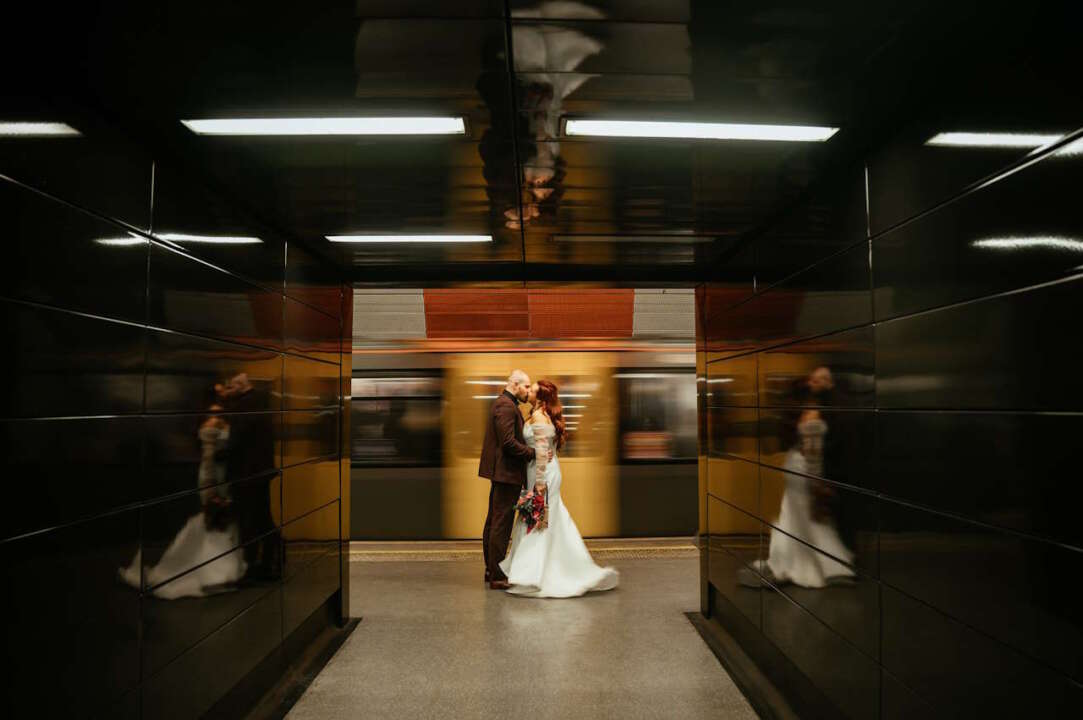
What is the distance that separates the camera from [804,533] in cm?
308

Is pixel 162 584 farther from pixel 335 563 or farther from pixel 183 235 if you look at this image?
pixel 335 563

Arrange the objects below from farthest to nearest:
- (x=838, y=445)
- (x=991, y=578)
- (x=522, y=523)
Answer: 1. (x=522, y=523)
2. (x=838, y=445)
3. (x=991, y=578)

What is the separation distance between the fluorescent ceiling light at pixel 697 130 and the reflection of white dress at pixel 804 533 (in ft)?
3.87

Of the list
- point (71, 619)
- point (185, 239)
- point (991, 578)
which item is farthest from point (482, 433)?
point (991, 578)

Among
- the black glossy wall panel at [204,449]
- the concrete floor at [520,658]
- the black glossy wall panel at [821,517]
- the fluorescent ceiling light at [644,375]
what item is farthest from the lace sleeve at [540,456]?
the black glossy wall panel at [204,449]

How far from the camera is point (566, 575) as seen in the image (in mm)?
5293

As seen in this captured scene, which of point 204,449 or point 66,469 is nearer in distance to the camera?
point 66,469

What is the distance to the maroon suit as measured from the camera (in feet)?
17.6

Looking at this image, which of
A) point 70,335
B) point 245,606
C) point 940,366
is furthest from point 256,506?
point 940,366

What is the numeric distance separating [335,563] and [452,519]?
7.41ft

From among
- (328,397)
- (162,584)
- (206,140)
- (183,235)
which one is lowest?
(162,584)

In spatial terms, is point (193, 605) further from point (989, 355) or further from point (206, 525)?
point (989, 355)

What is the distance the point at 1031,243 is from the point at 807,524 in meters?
1.70

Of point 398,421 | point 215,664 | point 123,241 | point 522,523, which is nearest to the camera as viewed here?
point 123,241
